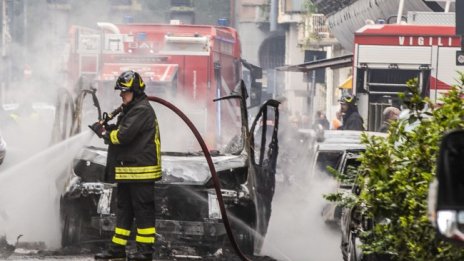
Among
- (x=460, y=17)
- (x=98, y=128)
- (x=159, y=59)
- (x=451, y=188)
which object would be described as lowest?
(x=159, y=59)

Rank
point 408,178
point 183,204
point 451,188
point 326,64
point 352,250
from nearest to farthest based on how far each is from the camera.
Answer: point 451,188, point 408,178, point 352,250, point 183,204, point 326,64

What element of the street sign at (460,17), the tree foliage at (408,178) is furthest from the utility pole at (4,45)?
the tree foliage at (408,178)

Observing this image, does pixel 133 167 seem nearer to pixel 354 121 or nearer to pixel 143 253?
pixel 143 253

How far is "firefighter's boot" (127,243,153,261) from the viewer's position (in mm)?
10414

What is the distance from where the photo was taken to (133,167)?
34.5 feet

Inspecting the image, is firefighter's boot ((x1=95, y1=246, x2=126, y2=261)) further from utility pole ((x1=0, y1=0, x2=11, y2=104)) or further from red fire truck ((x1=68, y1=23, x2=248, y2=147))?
utility pole ((x1=0, y1=0, x2=11, y2=104))

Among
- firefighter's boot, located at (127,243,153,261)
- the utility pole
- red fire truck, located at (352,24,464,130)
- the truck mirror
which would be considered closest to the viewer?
the truck mirror

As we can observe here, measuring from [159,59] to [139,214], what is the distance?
487 inches

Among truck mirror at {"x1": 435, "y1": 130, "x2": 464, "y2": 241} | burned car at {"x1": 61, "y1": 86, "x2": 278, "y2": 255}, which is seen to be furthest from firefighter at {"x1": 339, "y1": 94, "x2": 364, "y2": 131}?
truck mirror at {"x1": 435, "y1": 130, "x2": 464, "y2": 241}

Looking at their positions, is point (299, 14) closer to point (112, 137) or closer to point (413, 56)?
point (413, 56)

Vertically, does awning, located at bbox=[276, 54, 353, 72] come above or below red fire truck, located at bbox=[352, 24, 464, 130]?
below

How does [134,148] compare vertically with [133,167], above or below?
above

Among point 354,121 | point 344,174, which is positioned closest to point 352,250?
point 344,174

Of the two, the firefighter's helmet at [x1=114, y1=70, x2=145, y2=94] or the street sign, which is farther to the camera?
the street sign
